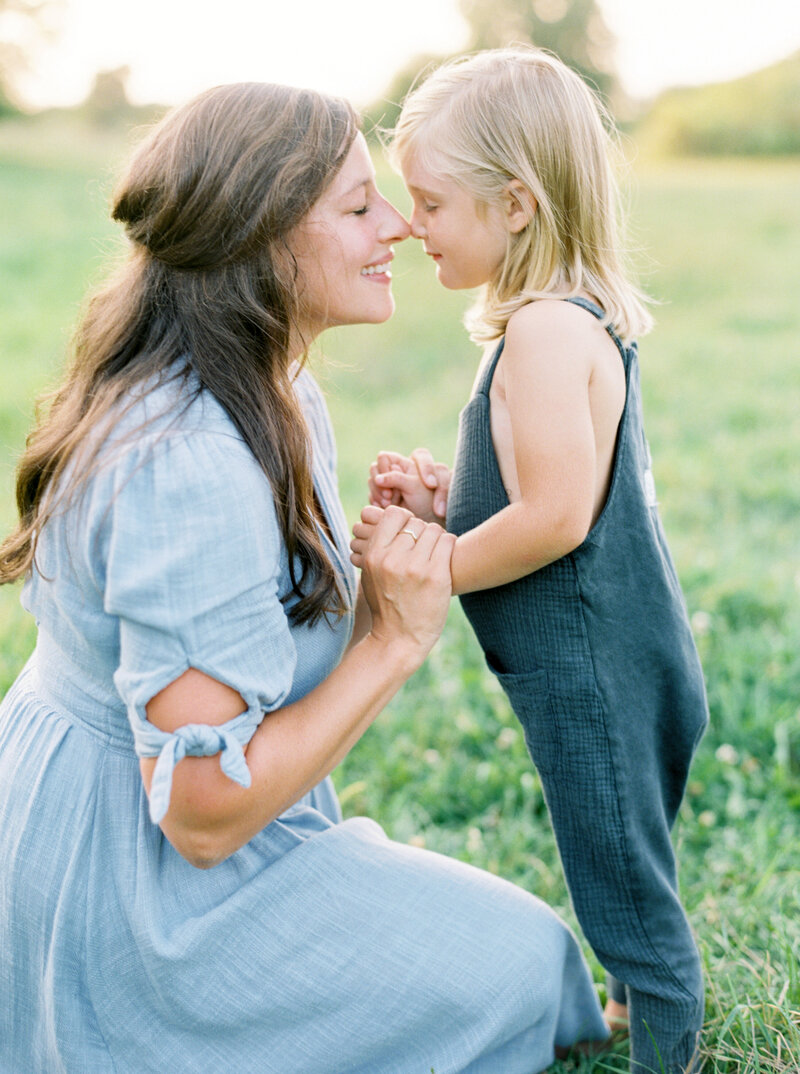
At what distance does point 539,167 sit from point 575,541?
68 cm

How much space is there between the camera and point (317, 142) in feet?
5.74

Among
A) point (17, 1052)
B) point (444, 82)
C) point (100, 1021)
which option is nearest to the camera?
point (100, 1021)

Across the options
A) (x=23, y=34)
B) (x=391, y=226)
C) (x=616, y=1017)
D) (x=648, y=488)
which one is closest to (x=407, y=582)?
(x=648, y=488)

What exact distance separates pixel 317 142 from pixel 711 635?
254cm

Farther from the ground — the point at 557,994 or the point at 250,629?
the point at 250,629

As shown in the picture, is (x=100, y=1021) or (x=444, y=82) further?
(x=444, y=82)

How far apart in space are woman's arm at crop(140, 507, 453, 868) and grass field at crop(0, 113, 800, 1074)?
538 mm

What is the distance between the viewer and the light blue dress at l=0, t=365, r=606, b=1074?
155cm

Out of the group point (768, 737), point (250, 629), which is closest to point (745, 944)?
point (768, 737)

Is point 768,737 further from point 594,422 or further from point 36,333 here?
point 36,333

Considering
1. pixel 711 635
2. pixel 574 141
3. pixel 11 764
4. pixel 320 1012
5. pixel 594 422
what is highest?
pixel 574 141

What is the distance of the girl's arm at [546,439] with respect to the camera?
1755 millimetres

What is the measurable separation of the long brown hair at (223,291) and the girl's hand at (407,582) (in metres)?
0.09

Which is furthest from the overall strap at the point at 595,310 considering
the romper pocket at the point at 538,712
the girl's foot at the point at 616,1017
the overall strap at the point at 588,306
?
the girl's foot at the point at 616,1017
